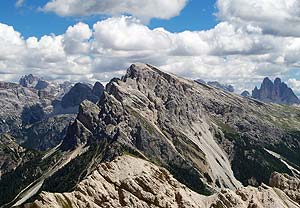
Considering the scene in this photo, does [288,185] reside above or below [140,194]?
below

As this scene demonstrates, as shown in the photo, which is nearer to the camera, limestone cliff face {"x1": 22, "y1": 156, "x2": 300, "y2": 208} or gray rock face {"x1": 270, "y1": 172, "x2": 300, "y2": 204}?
limestone cliff face {"x1": 22, "y1": 156, "x2": 300, "y2": 208}

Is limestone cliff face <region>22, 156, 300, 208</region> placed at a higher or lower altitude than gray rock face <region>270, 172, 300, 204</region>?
higher

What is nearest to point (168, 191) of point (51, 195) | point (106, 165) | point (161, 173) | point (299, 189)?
point (161, 173)

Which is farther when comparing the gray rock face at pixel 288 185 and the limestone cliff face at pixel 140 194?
the gray rock face at pixel 288 185

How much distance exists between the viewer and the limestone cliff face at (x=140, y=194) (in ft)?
418

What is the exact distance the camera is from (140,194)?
133 metres

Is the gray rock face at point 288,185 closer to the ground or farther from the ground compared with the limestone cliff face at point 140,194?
closer to the ground

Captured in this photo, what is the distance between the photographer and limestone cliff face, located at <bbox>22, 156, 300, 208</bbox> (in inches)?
5012

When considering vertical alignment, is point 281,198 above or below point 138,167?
below

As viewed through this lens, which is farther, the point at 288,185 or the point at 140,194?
the point at 288,185

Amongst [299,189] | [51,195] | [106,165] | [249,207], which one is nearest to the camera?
[51,195]

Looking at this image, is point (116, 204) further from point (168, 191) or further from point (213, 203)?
point (213, 203)

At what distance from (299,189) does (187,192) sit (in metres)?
36.3

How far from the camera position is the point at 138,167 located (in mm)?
144125
